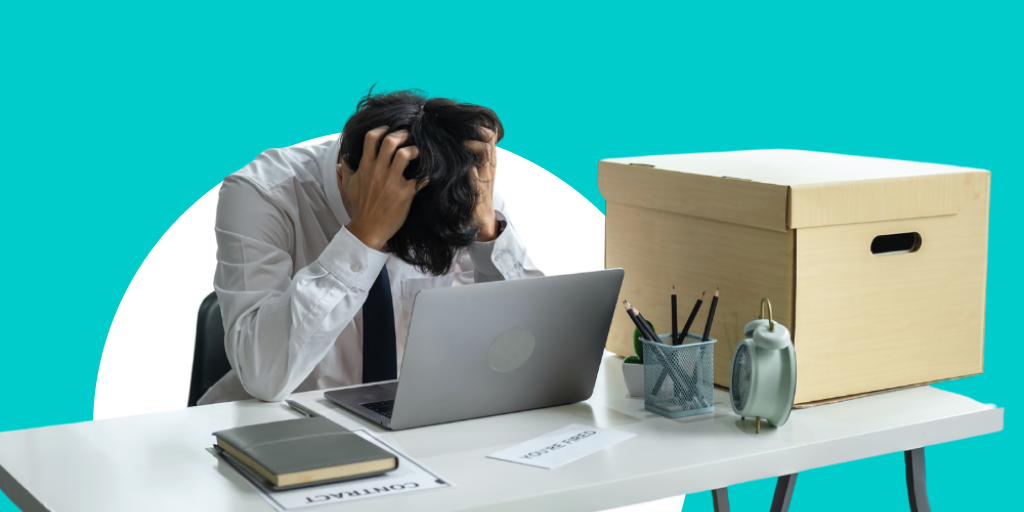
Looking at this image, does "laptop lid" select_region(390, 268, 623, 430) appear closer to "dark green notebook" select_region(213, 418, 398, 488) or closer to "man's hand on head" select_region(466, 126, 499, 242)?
"dark green notebook" select_region(213, 418, 398, 488)

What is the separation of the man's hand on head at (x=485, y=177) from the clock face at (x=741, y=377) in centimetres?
57

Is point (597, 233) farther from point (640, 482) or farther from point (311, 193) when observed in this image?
point (640, 482)

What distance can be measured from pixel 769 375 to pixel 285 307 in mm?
868

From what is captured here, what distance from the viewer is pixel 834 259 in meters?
1.72

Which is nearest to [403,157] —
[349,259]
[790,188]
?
[349,259]

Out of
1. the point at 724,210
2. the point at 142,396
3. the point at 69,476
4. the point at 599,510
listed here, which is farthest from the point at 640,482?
the point at 142,396

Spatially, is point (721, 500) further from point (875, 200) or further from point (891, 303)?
point (875, 200)

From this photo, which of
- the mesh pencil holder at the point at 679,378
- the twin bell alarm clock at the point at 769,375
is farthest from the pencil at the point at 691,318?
the twin bell alarm clock at the point at 769,375

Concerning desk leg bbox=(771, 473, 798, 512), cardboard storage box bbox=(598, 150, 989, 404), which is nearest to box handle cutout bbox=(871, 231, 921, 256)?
cardboard storage box bbox=(598, 150, 989, 404)

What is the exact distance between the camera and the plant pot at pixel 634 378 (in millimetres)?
1784

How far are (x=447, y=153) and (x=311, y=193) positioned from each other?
448 millimetres

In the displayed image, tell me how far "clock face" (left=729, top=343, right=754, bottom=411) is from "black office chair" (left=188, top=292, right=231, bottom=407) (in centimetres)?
123

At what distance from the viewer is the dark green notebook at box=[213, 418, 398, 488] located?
1.34 metres

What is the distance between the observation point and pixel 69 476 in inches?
55.1
